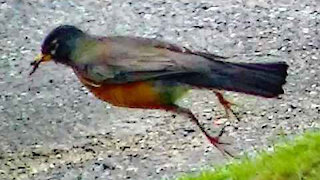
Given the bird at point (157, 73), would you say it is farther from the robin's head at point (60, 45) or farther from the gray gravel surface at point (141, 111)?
the gray gravel surface at point (141, 111)

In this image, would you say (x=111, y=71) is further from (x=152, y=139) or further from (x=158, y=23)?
(x=158, y=23)

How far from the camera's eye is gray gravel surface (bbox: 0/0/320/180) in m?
6.45

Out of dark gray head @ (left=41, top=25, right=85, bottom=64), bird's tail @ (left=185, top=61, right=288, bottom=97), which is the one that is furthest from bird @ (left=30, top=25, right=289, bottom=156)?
dark gray head @ (left=41, top=25, right=85, bottom=64)

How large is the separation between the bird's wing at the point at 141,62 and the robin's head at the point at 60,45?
0.22m

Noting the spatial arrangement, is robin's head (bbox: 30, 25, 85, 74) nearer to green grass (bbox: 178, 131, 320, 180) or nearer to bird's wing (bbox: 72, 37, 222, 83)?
bird's wing (bbox: 72, 37, 222, 83)

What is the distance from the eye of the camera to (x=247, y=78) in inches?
166

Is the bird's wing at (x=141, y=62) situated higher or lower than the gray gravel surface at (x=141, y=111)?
higher

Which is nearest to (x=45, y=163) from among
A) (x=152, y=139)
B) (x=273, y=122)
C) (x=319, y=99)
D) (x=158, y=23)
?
(x=152, y=139)

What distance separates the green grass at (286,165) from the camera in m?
4.59

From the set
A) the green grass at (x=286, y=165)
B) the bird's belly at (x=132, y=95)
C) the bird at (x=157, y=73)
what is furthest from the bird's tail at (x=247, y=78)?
the green grass at (x=286, y=165)

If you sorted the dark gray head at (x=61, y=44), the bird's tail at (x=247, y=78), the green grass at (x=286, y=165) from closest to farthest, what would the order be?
1. the bird's tail at (x=247, y=78)
2. the green grass at (x=286, y=165)
3. the dark gray head at (x=61, y=44)

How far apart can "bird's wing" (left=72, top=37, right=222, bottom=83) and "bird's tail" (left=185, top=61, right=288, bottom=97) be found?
0.17 ft

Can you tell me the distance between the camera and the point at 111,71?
A: 450 centimetres

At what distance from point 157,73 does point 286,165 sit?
72 cm
